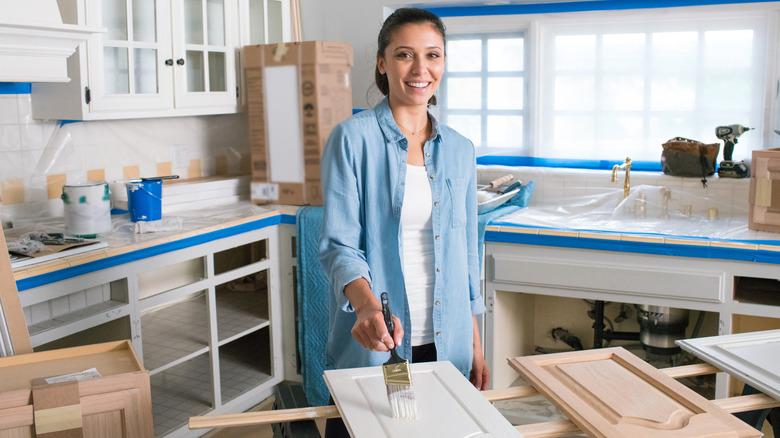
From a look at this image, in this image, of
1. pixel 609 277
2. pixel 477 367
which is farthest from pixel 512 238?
pixel 477 367

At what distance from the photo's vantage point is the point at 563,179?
4.09 meters

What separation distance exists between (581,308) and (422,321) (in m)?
2.36

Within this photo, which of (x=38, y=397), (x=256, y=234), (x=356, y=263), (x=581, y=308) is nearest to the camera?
(x=38, y=397)

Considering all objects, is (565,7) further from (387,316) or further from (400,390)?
(400,390)

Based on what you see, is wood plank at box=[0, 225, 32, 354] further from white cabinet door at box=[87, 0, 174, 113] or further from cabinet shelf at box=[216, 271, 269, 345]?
cabinet shelf at box=[216, 271, 269, 345]

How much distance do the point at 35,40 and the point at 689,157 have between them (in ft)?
9.01

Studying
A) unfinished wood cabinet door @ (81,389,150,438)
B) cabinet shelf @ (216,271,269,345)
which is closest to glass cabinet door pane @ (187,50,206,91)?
cabinet shelf @ (216,271,269,345)

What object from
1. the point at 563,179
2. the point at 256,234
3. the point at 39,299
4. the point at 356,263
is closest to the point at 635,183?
the point at 563,179

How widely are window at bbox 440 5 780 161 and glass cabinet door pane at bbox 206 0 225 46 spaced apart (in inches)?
47.7

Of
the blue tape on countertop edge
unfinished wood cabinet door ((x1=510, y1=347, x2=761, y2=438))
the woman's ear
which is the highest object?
the woman's ear

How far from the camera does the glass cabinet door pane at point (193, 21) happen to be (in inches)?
146

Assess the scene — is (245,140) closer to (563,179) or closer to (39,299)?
(563,179)

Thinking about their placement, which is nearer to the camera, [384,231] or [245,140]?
[384,231]

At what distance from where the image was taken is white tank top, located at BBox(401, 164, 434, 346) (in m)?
2.02
